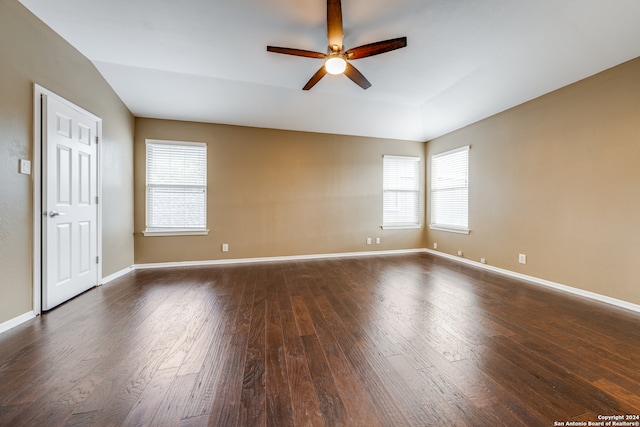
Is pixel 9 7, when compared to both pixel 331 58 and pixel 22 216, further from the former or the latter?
pixel 331 58

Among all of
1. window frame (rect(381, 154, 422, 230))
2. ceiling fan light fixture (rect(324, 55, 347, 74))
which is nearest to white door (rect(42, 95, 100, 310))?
ceiling fan light fixture (rect(324, 55, 347, 74))

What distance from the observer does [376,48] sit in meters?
2.12

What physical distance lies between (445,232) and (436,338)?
3450mm

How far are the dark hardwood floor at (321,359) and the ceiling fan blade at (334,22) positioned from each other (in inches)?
101

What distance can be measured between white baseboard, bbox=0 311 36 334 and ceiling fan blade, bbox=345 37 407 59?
3.83 metres

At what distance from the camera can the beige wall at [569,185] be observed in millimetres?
2488

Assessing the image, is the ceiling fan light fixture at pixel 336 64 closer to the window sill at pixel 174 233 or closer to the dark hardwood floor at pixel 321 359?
the dark hardwood floor at pixel 321 359

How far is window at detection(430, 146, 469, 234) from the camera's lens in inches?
173

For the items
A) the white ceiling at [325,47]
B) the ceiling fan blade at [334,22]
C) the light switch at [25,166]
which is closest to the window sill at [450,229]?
the white ceiling at [325,47]

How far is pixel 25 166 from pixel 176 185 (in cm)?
193

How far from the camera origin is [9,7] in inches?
78.2

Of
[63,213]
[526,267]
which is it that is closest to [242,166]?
[63,213]

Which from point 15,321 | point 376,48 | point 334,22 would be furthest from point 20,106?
point 376,48

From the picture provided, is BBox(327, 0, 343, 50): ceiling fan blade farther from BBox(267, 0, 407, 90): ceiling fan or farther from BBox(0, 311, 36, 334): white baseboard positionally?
BBox(0, 311, 36, 334): white baseboard
